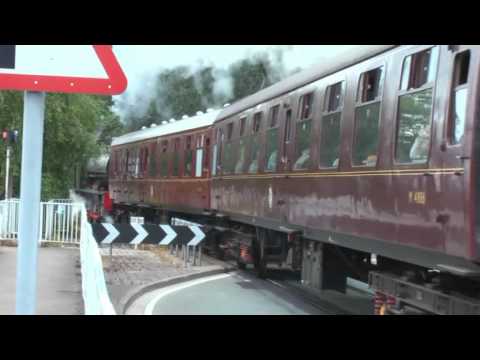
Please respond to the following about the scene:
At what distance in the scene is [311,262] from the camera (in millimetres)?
10281

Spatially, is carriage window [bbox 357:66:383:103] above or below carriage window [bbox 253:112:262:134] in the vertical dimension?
above

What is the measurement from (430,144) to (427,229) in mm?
783

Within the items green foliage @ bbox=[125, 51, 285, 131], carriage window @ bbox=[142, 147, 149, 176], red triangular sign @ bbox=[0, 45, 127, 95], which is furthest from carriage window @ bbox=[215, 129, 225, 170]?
green foliage @ bbox=[125, 51, 285, 131]

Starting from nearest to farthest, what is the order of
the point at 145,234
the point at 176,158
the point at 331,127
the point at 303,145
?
1. the point at 331,127
2. the point at 303,145
3. the point at 145,234
4. the point at 176,158

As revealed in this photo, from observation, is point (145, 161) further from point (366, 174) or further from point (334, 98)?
point (366, 174)

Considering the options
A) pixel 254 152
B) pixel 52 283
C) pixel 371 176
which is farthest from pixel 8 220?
pixel 371 176

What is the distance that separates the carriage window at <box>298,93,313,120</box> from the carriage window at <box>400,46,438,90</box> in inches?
115

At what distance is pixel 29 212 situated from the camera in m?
3.34

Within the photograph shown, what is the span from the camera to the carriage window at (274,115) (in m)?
11.8

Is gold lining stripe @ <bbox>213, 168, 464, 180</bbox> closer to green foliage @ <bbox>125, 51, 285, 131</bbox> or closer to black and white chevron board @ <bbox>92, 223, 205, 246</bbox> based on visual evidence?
black and white chevron board @ <bbox>92, 223, 205, 246</bbox>

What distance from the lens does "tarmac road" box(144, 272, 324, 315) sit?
996cm

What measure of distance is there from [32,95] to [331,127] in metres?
6.18
